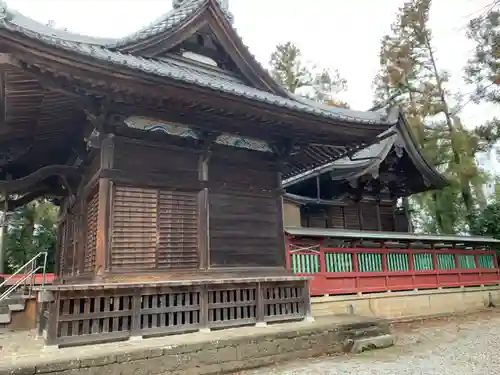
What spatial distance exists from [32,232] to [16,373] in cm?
2273

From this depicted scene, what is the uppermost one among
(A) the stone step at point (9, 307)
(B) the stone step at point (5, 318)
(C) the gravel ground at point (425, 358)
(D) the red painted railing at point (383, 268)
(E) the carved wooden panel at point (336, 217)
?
(E) the carved wooden panel at point (336, 217)

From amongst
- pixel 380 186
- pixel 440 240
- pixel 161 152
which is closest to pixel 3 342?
pixel 161 152

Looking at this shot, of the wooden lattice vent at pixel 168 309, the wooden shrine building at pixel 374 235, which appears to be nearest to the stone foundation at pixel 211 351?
the wooden lattice vent at pixel 168 309

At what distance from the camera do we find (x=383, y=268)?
36.4 feet

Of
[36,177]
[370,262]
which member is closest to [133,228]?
[36,177]

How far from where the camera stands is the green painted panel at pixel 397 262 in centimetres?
1131

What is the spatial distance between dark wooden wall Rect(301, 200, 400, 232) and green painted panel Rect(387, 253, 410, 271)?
9.18 ft

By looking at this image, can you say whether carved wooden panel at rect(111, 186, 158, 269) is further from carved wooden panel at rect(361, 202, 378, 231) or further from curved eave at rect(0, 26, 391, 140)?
carved wooden panel at rect(361, 202, 378, 231)

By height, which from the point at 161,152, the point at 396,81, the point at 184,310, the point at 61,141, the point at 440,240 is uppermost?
the point at 396,81

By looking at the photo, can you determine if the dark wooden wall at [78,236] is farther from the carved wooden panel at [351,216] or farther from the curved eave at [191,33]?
the carved wooden panel at [351,216]

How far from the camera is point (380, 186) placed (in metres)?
15.0

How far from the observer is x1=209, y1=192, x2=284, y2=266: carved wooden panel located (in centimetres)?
743

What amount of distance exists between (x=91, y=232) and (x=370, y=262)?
24.0 ft

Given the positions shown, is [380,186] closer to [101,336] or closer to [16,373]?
[101,336]
